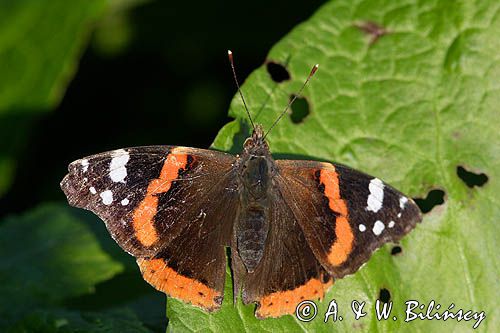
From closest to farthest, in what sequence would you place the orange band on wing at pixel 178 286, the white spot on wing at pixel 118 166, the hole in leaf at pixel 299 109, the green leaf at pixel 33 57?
the orange band on wing at pixel 178 286 < the white spot on wing at pixel 118 166 < the hole in leaf at pixel 299 109 < the green leaf at pixel 33 57

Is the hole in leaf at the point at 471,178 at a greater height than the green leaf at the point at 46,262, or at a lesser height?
greater

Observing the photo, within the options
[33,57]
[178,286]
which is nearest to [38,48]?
[33,57]

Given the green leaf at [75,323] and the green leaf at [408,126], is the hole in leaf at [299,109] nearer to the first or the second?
the green leaf at [408,126]

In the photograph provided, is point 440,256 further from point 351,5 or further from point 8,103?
point 8,103

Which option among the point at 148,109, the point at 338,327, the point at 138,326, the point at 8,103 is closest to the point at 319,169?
the point at 338,327

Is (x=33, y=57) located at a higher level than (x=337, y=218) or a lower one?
higher

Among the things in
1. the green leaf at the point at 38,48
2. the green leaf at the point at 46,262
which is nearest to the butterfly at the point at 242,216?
the green leaf at the point at 46,262

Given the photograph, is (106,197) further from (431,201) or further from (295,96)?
(431,201)
